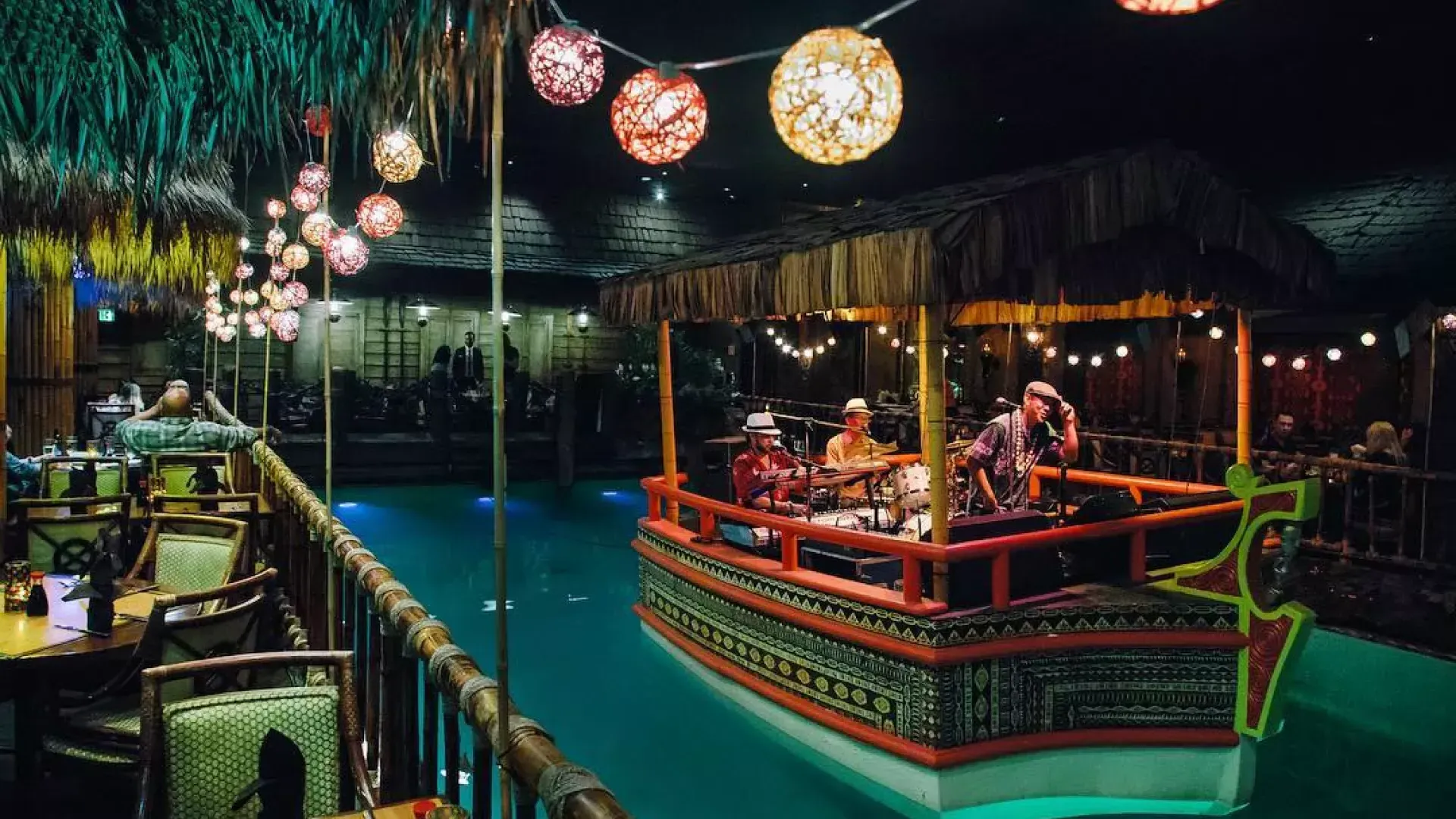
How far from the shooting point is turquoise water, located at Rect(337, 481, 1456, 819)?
19.4ft

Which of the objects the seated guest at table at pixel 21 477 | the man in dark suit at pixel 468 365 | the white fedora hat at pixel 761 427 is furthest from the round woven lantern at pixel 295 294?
the man in dark suit at pixel 468 365

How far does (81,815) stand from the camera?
Result: 3869mm

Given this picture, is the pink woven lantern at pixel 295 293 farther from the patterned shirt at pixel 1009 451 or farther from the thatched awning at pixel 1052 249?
the patterned shirt at pixel 1009 451

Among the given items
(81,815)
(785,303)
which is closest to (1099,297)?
(785,303)

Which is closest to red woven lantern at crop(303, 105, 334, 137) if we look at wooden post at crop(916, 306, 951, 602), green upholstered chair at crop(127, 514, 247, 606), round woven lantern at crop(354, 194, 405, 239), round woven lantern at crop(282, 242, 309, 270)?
round woven lantern at crop(354, 194, 405, 239)

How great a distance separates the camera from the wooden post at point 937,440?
211 inches

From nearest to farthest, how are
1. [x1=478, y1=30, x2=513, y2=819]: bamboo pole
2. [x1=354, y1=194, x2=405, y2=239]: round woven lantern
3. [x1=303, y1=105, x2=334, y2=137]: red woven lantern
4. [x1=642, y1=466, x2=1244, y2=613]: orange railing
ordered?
[x1=478, y1=30, x2=513, y2=819]: bamboo pole
[x1=303, y1=105, x2=334, y2=137]: red woven lantern
[x1=642, y1=466, x2=1244, y2=613]: orange railing
[x1=354, y1=194, x2=405, y2=239]: round woven lantern

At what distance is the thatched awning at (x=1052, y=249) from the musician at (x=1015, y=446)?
1.13 metres

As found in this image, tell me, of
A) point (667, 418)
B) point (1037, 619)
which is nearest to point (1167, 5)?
point (1037, 619)

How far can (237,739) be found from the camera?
3.02 meters

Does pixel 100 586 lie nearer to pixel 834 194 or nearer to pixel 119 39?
pixel 119 39

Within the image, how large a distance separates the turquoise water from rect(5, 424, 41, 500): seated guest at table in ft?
12.2

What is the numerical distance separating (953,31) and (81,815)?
39.2 feet

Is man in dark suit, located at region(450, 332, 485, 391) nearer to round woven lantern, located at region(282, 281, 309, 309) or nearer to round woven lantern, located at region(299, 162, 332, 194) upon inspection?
round woven lantern, located at region(282, 281, 309, 309)
